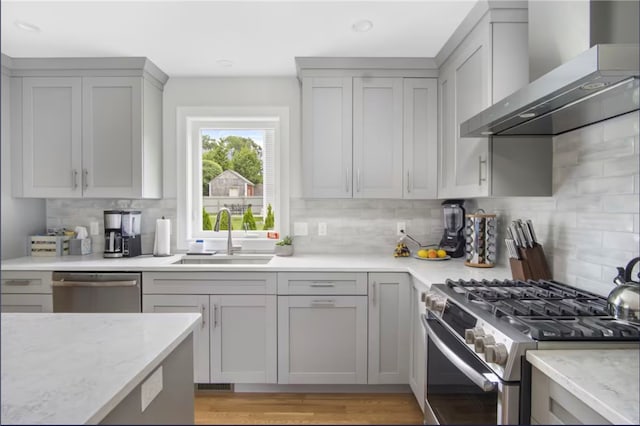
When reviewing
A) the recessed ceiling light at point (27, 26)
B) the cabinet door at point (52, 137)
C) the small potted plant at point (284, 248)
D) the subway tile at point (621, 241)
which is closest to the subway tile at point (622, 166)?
the subway tile at point (621, 241)

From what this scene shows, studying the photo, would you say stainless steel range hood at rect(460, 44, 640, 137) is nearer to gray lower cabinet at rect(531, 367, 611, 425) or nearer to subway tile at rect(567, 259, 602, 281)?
subway tile at rect(567, 259, 602, 281)

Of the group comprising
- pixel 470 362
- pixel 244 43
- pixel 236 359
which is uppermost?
pixel 244 43

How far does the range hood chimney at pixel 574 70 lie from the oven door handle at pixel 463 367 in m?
0.92

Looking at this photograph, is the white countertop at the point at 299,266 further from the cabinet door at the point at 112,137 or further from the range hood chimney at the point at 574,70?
the range hood chimney at the point at 574,70

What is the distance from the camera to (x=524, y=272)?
1.92 metres

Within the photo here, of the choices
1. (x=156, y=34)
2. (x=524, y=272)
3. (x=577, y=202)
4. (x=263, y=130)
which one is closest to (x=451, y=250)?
(x=524, y=272)

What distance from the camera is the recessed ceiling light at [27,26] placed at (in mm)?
2209

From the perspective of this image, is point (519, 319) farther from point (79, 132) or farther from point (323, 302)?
point (79, 132)

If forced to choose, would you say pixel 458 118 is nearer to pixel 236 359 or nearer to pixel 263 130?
pixel 263 130

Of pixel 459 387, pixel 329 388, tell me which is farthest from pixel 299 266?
pixel 459 387

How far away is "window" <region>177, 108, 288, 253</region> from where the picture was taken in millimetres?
3164

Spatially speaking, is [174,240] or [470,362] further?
[174,240]

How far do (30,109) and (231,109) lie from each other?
1399 millimetres

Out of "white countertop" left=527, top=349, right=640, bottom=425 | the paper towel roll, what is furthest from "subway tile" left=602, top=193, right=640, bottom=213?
the paper towel roll
